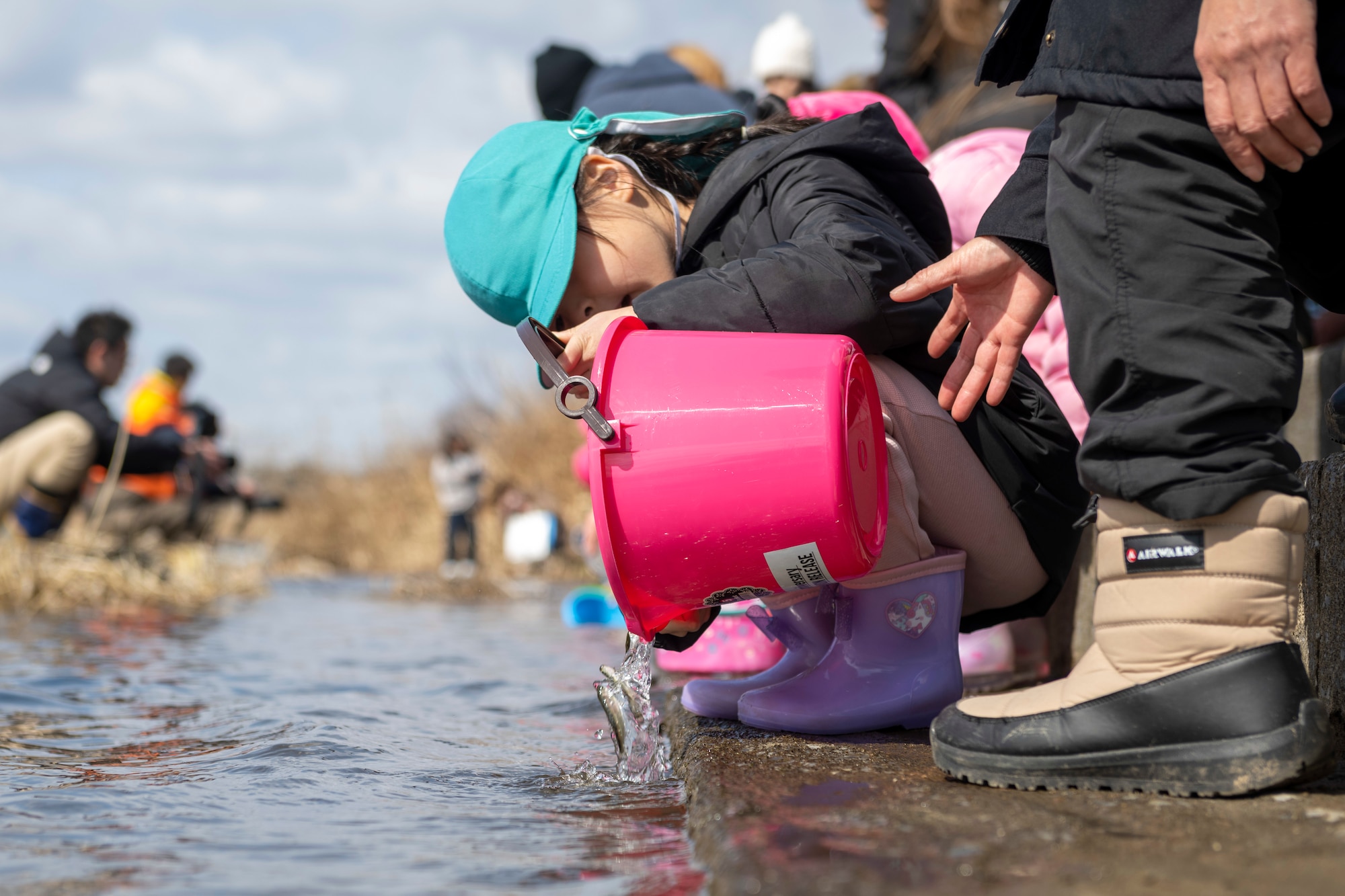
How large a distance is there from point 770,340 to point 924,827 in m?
0.70

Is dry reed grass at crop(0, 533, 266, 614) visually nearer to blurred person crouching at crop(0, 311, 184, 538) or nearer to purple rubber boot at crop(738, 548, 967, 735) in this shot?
blurred person crouching at crop(0, 311, 184, 538)


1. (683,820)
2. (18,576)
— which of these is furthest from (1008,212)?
(18,576)

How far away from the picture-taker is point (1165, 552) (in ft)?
4.20

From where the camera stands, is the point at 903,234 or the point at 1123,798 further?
the point at 903,234

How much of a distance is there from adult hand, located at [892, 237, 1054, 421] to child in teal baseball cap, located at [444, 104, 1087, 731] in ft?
0.49

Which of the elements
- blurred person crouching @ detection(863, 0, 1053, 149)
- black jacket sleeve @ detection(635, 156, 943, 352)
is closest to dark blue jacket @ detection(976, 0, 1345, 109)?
black jacket sleeve @ detection(635, 156, 943, 352)

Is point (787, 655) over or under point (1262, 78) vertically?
under

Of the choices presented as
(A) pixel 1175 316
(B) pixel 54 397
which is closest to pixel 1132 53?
(A) pixel 1175 316

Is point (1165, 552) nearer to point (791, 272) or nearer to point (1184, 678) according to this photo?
point (1184, 678)

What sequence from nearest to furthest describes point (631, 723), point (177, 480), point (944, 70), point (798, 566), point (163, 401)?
point (798, 566), point (631, 723), point (944, 70), point (177, 480), point (163, 401)

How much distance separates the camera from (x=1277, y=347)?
48.9 inches

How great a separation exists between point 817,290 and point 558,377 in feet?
1.26

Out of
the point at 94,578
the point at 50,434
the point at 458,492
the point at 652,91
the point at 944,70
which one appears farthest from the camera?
the point at 458,492

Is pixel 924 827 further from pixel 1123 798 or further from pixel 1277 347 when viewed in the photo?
pixel 1277 347
